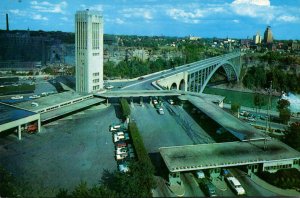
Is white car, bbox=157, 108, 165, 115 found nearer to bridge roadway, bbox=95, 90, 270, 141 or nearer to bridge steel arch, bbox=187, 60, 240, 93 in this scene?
bridge roadway, bbox=95, 90, 270, 141

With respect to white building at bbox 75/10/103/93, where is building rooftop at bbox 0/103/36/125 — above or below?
below

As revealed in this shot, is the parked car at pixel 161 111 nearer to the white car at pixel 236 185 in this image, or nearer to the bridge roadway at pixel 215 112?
the bridge roadway at pixel 215 112

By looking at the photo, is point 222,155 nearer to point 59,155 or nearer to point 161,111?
point 59,155

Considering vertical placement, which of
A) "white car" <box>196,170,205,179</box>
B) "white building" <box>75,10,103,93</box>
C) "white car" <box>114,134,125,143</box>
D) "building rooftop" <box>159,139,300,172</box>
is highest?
"white building" <box>75,10,103,93</box>

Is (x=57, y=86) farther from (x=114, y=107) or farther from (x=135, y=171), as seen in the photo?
(x=135, y=171)

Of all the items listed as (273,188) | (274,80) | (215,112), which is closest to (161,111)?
(215,112)

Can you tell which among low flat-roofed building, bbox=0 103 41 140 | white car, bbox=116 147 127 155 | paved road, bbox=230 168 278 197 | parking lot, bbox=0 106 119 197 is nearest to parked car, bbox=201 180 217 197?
paved road, bbox=230 168 278 197

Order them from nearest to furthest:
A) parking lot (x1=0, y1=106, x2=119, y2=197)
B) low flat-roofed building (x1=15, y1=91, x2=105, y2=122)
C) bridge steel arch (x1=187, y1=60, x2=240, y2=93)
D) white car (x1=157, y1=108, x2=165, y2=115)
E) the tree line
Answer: parking lot (x1=0, y1=106, x2=119, y2=197) → low flat-roofed building (x1=15, y1=91, x2=105, y2=122) → white car (x1=157, y1=108, x2=165, y2=115) → bridge steel arch (x1=187, y1=60, x2=240, y2=93) → the tree line
